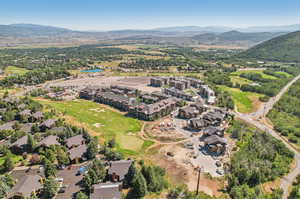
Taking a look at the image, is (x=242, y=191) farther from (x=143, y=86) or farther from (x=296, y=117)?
(x=143, y=86)

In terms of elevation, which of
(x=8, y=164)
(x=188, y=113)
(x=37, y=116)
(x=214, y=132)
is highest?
(x=37, y=116)

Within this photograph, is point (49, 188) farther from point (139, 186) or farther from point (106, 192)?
point (139, 186)

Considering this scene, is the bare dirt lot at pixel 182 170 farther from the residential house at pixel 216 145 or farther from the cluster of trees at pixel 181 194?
the residential house at pixel 216 145

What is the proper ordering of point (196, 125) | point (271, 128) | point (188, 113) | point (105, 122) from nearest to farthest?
point (196, 125)
point (271, 128)
point (105, 122)
point (188, 113)

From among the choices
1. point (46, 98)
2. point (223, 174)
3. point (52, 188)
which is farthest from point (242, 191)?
point (46, 98)

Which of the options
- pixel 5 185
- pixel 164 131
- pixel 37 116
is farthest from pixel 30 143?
pixel 164 131
